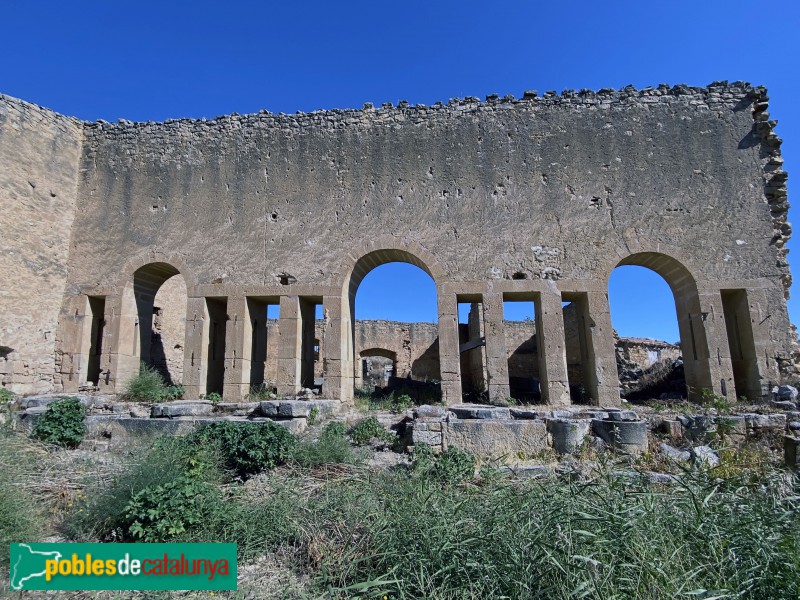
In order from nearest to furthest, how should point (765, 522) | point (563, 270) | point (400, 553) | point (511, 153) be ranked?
point (765, 522), point (400, 553), point (563, 270), point (511, 153)

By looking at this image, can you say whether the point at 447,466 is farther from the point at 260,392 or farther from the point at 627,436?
the point at 260,392

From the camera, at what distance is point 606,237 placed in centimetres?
965

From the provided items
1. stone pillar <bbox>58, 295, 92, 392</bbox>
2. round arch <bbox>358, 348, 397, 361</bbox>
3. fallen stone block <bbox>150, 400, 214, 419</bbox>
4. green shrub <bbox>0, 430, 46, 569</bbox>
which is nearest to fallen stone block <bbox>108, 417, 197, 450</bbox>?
fallen stone block <bbox>150, 400, 214, 419</bbox>

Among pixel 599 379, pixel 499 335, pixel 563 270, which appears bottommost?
pixel 599 379

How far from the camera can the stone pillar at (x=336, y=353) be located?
946 cm

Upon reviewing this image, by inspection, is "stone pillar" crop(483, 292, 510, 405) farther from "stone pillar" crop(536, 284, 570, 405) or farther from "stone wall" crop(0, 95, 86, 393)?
"stone wall" crop(0, 95, 86, 393)

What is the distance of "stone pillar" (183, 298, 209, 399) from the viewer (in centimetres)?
983

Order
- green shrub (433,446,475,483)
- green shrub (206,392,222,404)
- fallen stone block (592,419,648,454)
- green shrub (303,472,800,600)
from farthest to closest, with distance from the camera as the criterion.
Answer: green shrub (206,392,222,404) < fallen stone block (592,419,648,454) < green shrub (433,446,475,483) < green shrub (303,472,800,600)

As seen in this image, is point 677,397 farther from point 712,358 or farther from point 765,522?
point 765,522

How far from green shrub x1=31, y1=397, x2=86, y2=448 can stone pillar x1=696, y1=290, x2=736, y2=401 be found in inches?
427

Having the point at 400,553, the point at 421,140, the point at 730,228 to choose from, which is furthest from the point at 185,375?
the point at 730,228

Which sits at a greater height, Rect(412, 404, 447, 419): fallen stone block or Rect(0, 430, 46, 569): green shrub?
Rect(412, 404, 447, 419): fallen stone block

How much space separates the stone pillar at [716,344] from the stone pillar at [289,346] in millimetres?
7866

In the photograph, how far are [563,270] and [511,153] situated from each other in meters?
2.76
